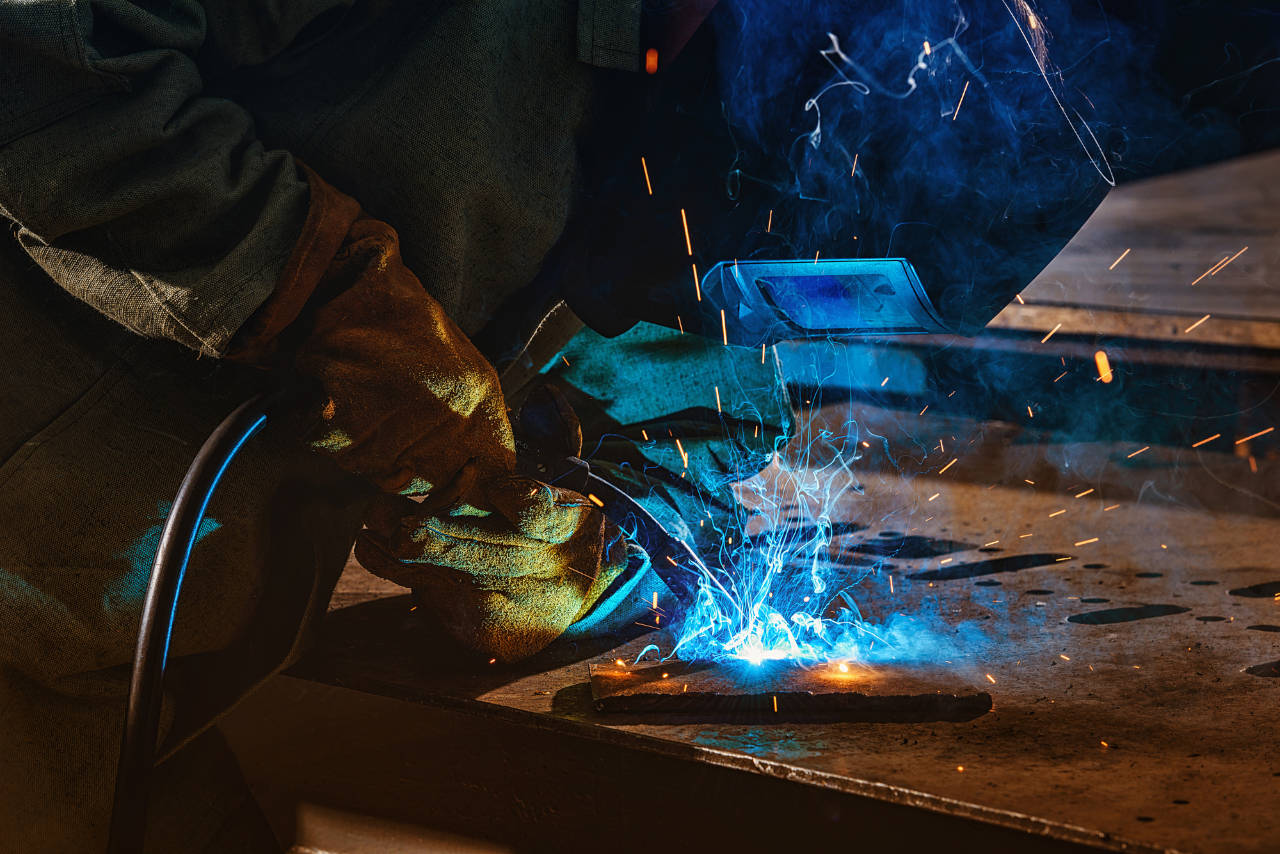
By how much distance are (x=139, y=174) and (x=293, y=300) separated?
0.23m

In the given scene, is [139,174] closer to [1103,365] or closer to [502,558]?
[502,558]

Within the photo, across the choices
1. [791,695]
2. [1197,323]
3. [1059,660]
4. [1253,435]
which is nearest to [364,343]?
[791,695]

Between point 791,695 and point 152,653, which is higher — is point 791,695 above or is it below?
below

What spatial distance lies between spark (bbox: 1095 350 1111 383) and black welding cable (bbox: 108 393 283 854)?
2.93 metres

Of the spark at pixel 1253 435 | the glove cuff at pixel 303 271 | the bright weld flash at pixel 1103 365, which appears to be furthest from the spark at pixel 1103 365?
the glove cuff at pixel 303 271

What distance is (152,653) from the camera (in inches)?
43.9

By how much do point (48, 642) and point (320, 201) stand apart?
0.71 m

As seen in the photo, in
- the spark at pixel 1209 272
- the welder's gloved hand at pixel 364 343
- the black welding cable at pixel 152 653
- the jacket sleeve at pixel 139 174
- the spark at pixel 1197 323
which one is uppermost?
the jacket sleeve at pixel 139 174

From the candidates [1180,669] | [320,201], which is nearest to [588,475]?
[320,201]

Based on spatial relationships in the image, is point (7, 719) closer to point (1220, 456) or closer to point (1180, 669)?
Answer: point (1180, 669)

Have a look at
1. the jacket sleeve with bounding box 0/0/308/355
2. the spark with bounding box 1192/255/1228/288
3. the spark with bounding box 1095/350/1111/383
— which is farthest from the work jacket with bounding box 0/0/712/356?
the spark with bounding box 1192/255/1228/288

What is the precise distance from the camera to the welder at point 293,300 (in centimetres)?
113

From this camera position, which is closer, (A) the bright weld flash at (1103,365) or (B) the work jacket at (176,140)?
(B) the work jacket at (176,140)

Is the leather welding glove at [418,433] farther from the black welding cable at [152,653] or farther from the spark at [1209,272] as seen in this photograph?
the spark at [1209,272]
